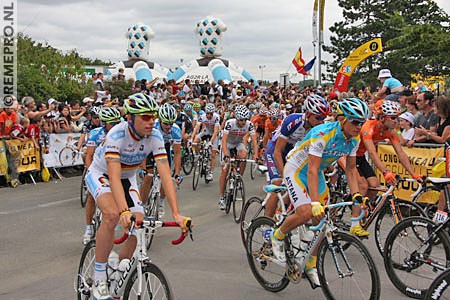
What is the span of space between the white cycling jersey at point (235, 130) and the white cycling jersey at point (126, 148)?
16.5 feet

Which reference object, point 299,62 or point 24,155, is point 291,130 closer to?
point 24,155

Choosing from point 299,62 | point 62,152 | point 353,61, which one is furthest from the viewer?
point 299,62

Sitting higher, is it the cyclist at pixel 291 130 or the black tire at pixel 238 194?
the cyclist at pixel 291 130

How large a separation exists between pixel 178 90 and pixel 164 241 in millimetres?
16722

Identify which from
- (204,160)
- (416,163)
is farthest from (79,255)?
(204,160)

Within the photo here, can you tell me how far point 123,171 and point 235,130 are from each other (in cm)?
519

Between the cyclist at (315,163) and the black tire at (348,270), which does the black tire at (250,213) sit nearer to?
the cyclist at (315,163)

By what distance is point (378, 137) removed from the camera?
7.23 metres

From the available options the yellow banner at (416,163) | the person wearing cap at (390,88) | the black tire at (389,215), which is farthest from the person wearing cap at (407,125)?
the black tire at (389,215)

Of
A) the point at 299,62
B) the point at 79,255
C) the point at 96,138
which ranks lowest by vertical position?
the point at 79,255

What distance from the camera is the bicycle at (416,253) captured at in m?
5.12

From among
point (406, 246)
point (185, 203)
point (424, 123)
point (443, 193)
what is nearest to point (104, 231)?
point (406, 246)

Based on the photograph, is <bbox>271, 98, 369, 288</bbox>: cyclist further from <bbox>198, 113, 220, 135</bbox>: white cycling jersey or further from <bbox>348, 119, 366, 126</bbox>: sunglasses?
<bbox>198, 113, 220, 135</bbox>: white cycling jersey

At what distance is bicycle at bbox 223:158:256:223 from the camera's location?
9430mm
